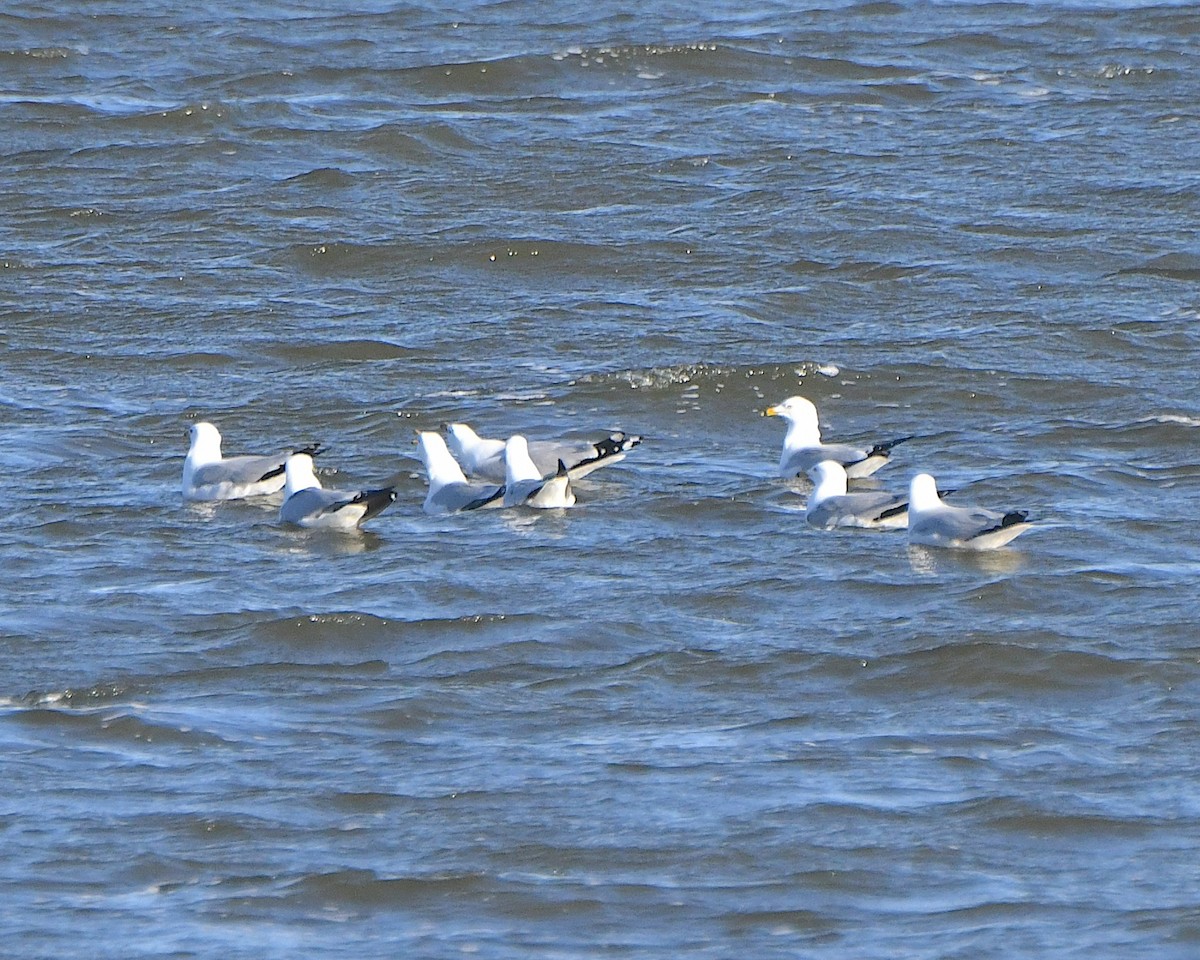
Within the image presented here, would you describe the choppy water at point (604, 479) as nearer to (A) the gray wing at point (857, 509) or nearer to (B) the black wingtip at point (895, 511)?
(A) the gray wing at point (857, 509)

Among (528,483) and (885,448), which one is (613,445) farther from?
(885,448)

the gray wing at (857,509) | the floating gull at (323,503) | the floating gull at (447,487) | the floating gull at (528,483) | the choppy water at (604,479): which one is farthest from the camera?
the floating gull at (447,487)

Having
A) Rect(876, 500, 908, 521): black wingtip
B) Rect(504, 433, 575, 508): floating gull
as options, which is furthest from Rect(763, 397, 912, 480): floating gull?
Rect(504, 433, 575, 508): floating gull

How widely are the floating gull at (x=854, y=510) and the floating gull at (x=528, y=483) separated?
1.18 m

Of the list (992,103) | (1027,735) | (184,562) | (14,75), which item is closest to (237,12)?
(14,75)

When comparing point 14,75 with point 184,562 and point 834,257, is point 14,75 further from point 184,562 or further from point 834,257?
point 184,562

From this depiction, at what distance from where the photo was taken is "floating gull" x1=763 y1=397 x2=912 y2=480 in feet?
39.8

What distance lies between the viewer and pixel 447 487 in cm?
1170

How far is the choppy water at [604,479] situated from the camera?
7.39 m

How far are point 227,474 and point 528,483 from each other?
1473 mm

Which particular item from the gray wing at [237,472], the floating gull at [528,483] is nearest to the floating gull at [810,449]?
the floating gull at [528,483]

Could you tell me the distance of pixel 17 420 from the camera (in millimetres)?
12898

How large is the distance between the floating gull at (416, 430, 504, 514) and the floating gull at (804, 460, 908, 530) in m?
1.53

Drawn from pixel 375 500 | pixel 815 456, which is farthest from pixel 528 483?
pixel 815 456
